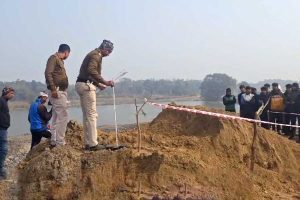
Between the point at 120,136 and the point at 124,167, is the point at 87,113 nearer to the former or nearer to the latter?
the point at 124,167

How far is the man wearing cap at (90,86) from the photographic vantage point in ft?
23.3

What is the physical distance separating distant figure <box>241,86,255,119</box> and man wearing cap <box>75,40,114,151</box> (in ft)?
22.6

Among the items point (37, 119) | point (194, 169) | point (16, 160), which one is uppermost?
point (37, 119)

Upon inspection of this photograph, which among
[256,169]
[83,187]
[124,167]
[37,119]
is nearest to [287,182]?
[256,169]

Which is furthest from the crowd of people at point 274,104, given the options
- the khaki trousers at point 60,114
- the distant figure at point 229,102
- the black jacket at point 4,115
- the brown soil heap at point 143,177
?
the black jacket at point 4,115

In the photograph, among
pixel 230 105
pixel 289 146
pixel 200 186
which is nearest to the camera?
pixel 200 186

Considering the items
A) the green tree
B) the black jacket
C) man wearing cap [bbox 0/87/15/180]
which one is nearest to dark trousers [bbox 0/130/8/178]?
man wearing cap [bbox 0/87/15/180]

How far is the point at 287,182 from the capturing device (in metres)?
7.94

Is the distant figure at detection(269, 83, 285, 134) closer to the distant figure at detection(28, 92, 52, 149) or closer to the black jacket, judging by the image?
the distant figure at detection(28, 92, 52, 149)

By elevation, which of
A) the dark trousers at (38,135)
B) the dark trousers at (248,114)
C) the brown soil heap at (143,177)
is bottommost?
the brown soil heap at (143,177)

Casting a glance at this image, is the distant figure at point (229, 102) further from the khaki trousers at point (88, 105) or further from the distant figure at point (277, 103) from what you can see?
the khaki trousers at point (88, 105)

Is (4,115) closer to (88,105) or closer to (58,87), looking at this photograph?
(58,87)

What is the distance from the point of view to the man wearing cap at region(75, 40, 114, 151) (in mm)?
7113

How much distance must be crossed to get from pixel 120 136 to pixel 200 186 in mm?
2911
